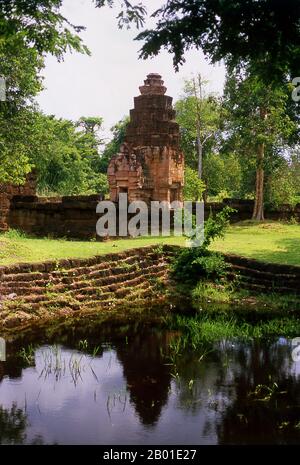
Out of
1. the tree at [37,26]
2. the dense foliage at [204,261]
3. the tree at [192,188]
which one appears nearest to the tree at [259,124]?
the tree at [192,188]

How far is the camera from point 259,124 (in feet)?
73.5

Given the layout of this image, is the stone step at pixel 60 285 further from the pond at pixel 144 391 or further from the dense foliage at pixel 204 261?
the pond at pixel 144 391

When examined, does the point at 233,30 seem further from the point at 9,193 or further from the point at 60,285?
the point at 9,193

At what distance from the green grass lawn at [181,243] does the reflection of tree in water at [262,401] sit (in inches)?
207

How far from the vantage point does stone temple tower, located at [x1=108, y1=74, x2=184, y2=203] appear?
69.0 ft

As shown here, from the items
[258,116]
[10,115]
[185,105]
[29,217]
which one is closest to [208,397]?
[29,217]

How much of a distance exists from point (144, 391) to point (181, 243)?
8983mm

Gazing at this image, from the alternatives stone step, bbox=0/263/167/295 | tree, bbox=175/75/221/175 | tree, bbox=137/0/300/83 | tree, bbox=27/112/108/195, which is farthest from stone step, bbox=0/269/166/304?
tree, bbox=175/75/221/175

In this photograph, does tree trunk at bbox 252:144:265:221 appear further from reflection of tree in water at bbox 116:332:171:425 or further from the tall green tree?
reflection of tree in water at bbox 116:332:171:425

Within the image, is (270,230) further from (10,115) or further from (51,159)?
(51,159)

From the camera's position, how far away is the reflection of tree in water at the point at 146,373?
5895mm

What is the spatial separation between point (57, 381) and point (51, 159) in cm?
2811

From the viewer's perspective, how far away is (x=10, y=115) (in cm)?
1920
